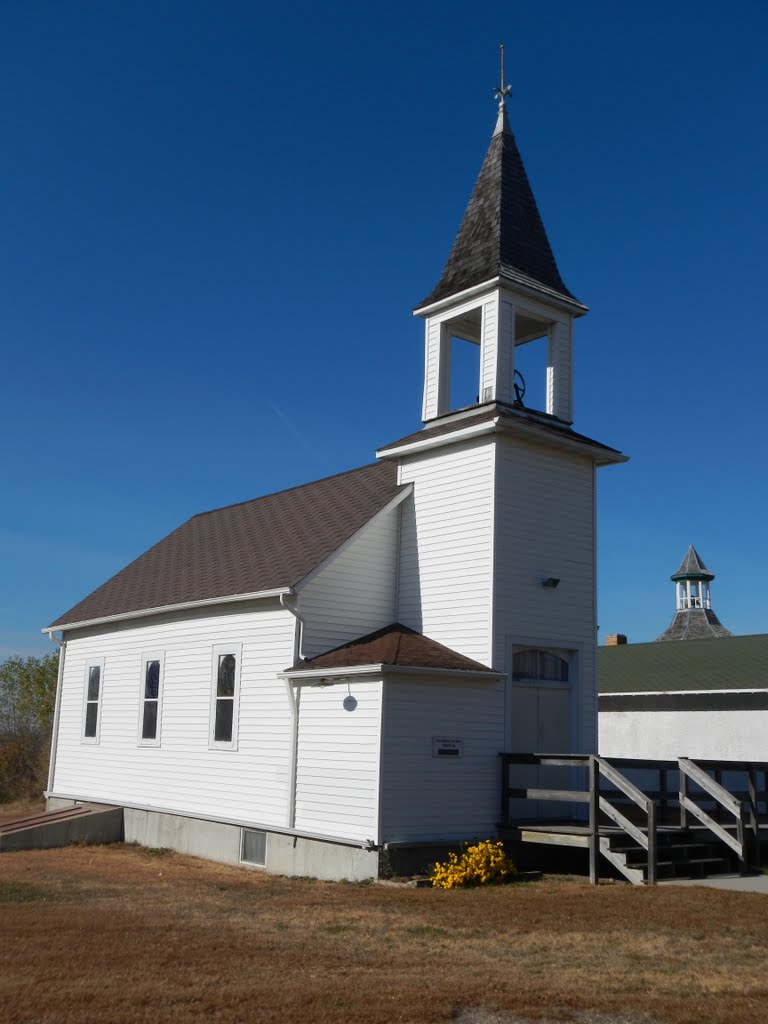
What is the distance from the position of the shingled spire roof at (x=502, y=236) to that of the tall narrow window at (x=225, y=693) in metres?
7.58

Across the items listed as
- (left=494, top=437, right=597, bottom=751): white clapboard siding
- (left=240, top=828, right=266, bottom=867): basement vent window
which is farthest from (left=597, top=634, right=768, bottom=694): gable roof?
(left=240, top=828, right=266, bottom=867): basement vent window

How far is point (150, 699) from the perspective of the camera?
882 inches

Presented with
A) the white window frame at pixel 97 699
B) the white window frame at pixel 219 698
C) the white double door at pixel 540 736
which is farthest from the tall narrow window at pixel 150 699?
the white double door at pixel 540 736

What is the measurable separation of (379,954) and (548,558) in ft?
30.3

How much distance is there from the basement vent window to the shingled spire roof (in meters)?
10.0

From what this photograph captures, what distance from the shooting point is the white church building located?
52.1 feet

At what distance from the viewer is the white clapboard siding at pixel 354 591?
17.8 metres

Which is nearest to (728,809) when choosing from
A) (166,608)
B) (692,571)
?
(166,608)

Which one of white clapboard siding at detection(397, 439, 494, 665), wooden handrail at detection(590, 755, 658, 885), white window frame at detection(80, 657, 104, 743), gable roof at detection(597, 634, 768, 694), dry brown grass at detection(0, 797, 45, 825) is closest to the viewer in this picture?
wooden handrail at detection(590, 755, 658, 885)

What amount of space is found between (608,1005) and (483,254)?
46.8ft

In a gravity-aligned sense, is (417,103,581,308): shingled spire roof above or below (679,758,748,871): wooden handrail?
above

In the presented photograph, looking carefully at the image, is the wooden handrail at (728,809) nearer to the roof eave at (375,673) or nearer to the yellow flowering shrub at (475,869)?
the yellow flowering shrub at (475,869)

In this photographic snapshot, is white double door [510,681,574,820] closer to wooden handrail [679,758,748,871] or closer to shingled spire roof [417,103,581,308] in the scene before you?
wooden handrail [679,758,748,871]

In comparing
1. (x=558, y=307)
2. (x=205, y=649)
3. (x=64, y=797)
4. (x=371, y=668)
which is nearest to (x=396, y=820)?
(x=371, y=668)
